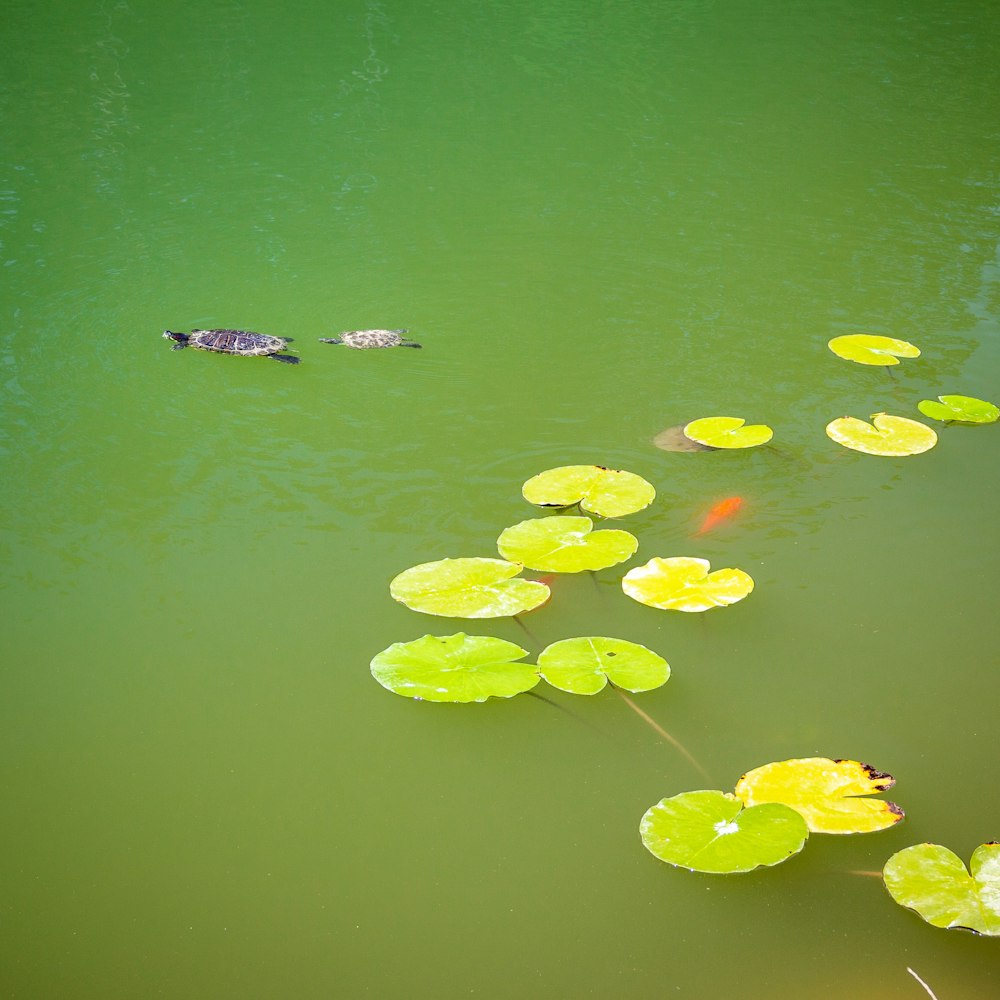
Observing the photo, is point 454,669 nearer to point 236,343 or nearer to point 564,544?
point 564,544

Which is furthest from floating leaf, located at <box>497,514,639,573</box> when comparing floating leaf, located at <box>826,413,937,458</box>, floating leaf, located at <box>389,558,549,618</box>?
floating leaf, located at <box>826,413,937,458</box>

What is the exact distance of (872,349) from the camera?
4.00m

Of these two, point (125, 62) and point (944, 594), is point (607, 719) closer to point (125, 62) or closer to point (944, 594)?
point (944, 594)

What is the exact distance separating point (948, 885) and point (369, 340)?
3.15m

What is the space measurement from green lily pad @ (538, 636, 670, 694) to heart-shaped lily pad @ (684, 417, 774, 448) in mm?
1166

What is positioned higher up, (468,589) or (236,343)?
(236,343)

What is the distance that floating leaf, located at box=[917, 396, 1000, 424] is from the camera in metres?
3.53

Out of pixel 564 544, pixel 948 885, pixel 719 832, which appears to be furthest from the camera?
pixel 564 544

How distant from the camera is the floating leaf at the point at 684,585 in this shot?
8.28ft

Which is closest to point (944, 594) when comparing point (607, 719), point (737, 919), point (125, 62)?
point (607, 719)

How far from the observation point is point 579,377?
155 inches

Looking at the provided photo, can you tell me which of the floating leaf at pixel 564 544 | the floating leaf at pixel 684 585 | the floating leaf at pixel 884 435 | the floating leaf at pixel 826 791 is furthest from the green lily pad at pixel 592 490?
the floating leaf at pixel 826 791

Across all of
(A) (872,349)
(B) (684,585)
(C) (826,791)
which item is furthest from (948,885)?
(A) (872,349)

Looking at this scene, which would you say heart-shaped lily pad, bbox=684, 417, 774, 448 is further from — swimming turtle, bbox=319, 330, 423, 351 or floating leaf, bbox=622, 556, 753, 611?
swimming turtle, bbox=319, 330, 423, 351
